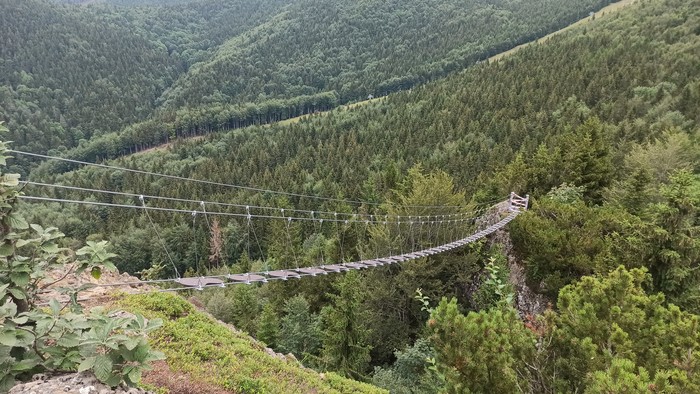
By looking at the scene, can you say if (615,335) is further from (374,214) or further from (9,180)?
(374,214)

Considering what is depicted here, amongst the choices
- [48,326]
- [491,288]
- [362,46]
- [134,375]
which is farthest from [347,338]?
[362,46]

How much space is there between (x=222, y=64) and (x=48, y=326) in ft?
547

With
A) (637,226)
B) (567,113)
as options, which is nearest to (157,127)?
(567,113)

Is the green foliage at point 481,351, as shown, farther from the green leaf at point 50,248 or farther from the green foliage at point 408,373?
the green foliage at point 408,373

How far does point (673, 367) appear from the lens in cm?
546

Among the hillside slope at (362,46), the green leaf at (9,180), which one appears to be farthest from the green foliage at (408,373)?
the hillside slope at (362,46)

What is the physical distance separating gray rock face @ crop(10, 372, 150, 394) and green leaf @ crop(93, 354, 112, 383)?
0.48 metres

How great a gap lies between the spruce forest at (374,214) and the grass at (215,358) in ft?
0.17

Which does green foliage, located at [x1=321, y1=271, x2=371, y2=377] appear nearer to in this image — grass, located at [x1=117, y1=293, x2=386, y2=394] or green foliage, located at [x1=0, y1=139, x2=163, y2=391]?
grass, located at [x1=117, y1=293, x2=386, y2=394]

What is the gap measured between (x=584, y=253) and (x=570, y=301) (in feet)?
30.6

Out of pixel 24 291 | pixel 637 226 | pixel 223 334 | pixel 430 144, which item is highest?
pixel 24 291

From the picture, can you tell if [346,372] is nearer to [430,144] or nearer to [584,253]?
[584,253]

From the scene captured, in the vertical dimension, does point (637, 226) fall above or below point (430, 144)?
above

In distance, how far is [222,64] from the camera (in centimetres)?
15500
